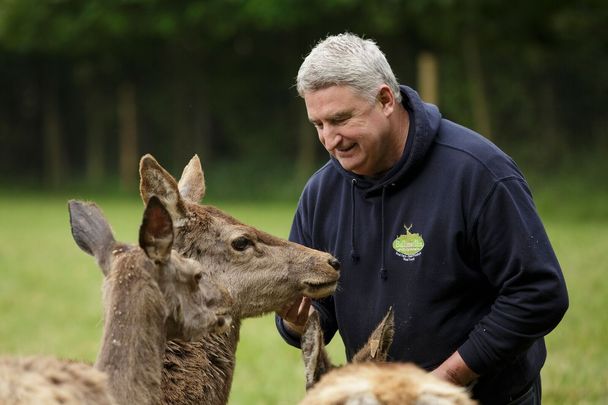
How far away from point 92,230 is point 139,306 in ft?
1.41

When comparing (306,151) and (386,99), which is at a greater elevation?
(386,99)

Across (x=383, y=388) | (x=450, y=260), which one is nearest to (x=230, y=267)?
(x=450, y=260)

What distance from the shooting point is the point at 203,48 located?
35969mm

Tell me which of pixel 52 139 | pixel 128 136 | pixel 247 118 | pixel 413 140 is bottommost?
pixel 52 139

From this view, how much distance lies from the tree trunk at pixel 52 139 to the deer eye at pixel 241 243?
3518cm

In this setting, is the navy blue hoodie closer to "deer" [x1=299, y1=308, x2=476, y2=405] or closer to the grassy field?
"deer" [x1=299, y1=308, x2=476, y2=405]

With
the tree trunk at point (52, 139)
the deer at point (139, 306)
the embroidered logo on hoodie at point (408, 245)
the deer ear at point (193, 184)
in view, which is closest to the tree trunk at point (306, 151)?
the tree trunk at point (52, 139)

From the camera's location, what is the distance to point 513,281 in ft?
16.0

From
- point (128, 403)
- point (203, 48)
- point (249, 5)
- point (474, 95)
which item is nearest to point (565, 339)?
point (128, 403)

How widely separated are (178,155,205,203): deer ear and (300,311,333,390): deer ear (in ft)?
5.99

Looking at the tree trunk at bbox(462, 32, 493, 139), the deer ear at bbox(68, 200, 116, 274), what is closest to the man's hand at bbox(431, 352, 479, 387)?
the deer ear at bbox(68, 200, 116, 274)

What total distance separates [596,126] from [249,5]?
10573 millimetres

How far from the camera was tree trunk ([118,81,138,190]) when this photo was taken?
1441 inches

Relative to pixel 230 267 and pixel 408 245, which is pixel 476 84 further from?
pixel 408 245
